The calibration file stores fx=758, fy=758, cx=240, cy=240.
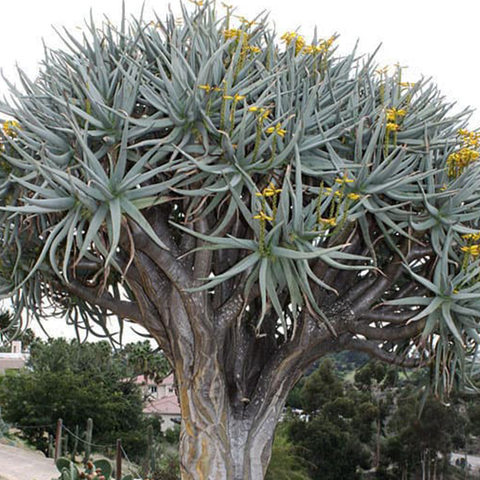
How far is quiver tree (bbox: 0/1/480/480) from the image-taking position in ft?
18.6

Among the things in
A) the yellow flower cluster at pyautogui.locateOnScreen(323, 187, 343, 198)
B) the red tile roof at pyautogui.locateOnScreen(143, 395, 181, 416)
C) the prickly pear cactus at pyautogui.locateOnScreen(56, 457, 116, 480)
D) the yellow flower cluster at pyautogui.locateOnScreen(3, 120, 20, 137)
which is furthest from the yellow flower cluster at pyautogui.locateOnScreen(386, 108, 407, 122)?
the red tile roof at pyautogui.locateOnScreen(143, 395, 181, 416)

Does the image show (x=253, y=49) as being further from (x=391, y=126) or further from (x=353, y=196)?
(x=353, y=196)

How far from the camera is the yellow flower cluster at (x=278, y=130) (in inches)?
227

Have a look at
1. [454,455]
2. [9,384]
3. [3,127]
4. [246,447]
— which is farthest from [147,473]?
[454,455]

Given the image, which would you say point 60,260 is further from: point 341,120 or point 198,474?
point 341,120

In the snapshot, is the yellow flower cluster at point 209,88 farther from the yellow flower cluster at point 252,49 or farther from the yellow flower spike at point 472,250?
the yellow flower spike at point 472,250

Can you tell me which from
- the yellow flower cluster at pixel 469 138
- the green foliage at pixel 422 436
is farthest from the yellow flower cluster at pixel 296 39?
the green foliage at pixel 422 436

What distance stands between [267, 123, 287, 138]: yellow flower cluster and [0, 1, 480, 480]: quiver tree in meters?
0.03

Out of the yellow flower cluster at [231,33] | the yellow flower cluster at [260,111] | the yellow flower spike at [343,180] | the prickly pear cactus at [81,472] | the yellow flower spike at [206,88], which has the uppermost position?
the yellow flower cluster at [231,33]

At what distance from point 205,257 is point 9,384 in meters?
21.2

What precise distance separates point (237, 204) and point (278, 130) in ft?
2.12


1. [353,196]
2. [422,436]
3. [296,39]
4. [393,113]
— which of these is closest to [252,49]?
[296,39]

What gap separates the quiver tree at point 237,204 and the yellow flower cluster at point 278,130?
0.03 meters

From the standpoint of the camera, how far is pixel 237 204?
18.9 feet
